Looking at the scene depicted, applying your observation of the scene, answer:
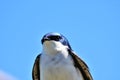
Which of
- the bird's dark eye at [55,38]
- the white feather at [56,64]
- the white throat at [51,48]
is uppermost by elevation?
the bird's dark eye at [55,38]

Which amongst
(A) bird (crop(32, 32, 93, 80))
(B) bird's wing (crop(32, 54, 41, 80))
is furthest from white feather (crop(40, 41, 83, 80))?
(B) bird's wing (crop(32, 54, 41, 80))

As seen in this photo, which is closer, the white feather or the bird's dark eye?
the white feather

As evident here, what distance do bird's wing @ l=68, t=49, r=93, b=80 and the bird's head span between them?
6.7 inches

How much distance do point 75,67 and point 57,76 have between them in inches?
17.8

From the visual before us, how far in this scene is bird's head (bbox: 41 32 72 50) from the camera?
43.2 ft

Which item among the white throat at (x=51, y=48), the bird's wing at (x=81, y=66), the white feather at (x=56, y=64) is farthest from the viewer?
the bird's wing at (x=81, y=66)

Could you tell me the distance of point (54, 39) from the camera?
43.6ft

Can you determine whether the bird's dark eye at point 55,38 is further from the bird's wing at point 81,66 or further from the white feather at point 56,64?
the bird's wing at point 81,66

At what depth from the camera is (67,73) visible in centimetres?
1315

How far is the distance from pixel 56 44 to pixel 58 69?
422 millimetres

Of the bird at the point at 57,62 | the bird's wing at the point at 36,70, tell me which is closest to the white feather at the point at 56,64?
the bird at the point at 57,62

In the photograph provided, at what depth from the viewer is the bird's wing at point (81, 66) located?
1342 centimetres

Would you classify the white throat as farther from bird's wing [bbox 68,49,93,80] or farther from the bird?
bird's wing [bbox 68,49,93,80]

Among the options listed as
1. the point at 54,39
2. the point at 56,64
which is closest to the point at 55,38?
the point at 54,39
